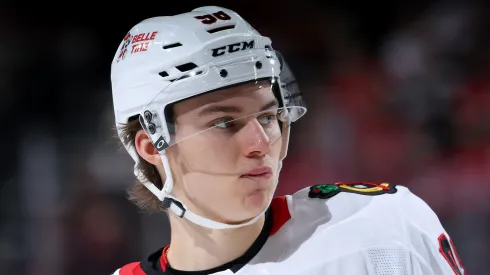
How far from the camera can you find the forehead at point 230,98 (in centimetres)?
135

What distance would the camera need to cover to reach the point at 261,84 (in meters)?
1.39

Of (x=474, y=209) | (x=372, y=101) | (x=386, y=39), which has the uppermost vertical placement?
(x=386, y=39)

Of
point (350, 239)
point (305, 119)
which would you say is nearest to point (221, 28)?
point (350, 239)

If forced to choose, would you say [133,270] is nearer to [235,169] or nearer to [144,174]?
[144,174]

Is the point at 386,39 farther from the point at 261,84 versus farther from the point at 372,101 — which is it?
the point at 261,84

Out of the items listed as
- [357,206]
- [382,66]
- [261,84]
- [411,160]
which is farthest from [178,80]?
[382,66]

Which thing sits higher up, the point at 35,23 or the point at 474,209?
the point at 35,23

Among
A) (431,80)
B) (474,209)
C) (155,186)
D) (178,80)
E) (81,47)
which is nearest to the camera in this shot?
(178,80)

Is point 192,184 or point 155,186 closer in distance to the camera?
point 192,184

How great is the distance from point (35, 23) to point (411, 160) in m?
1.71

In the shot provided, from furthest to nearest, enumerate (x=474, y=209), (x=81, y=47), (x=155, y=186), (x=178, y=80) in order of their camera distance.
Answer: (x=81, y=47) → (x=474, y=209) → (x=155, y=186) → (x=178, y=80)

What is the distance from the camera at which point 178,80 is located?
1354 mm

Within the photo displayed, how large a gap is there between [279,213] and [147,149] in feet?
0.99

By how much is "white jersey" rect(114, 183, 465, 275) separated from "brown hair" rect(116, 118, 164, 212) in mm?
174
